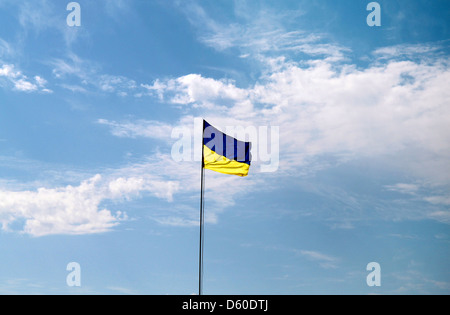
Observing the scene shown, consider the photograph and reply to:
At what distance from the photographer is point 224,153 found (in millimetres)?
34188

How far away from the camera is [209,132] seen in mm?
33875

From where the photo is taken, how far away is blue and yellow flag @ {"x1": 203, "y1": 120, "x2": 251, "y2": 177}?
1332 inches

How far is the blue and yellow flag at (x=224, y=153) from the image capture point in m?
33.8
